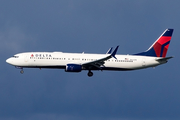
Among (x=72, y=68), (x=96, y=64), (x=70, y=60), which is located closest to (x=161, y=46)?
(x=96, y=64)

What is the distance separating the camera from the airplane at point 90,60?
249ft

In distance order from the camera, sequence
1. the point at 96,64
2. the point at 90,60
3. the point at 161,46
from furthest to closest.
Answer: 1. the point at 161,46
2. the point at 90,60
3. the point at 96,64

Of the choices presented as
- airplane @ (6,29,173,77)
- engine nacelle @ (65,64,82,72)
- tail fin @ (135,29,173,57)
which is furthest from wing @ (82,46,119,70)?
tail fin @ (135,29,173,57)

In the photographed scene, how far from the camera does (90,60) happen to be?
7762 centimetres

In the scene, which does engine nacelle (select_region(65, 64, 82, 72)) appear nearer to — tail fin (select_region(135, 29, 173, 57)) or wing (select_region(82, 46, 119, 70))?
wing (select_region(82, 46, 119, 70))

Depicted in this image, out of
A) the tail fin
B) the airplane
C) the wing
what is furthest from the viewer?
the tail fin

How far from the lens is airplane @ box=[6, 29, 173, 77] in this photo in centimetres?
7588

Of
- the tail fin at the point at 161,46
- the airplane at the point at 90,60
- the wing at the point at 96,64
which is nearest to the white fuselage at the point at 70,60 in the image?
the airplane at the point at 90,60

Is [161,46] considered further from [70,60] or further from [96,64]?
[70,60]

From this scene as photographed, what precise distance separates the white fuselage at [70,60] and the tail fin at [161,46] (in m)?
1.56

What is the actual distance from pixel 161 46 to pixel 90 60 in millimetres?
14346

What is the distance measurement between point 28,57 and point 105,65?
1358 cm

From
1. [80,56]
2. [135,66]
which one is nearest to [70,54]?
[80,56]

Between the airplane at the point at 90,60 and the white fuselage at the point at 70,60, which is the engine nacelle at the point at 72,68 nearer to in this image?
the airplane at the point at 90,60
